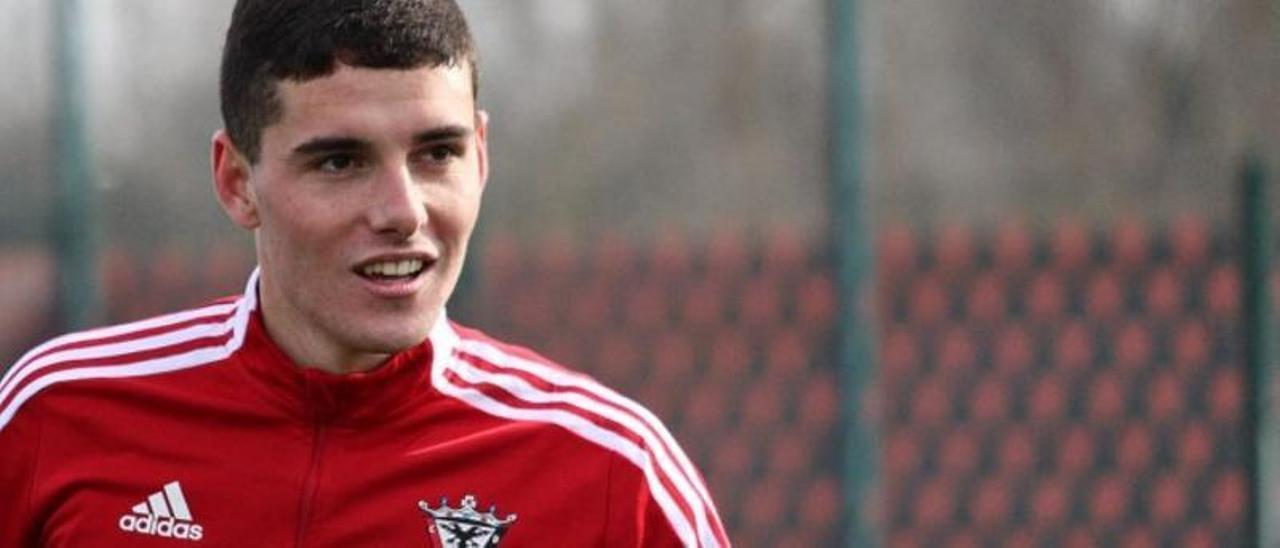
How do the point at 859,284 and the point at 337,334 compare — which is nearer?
the point at 337,334

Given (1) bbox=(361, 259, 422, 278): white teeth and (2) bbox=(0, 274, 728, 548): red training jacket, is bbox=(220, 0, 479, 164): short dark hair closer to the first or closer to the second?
(1) bbox=(361, 259, 422, 278): white teeth

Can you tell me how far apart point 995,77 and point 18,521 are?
3608 mm

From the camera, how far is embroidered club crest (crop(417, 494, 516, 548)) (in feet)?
11.1

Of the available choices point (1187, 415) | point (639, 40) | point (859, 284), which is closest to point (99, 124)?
point (639, 40)

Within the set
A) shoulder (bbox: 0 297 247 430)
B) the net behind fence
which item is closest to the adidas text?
shoulder (bbox: 0 297 247 430)

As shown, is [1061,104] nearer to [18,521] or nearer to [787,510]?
[787,510]

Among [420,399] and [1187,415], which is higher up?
[420,399]

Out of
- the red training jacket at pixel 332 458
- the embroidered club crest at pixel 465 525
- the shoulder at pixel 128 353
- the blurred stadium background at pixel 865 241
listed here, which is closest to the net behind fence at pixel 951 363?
the blurred stadium background at pixel 865 241

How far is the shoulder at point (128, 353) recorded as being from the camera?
3.55 meters

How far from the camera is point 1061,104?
21.2ft

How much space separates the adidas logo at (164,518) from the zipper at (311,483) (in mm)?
137

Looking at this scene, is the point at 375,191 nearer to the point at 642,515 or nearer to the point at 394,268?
the point at 394,268

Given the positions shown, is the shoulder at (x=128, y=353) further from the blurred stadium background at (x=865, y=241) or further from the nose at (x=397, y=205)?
the blurred stadium background at (x=865, y=241)

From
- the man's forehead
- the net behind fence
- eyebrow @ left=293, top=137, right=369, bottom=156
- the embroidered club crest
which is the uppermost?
the man's forehead
